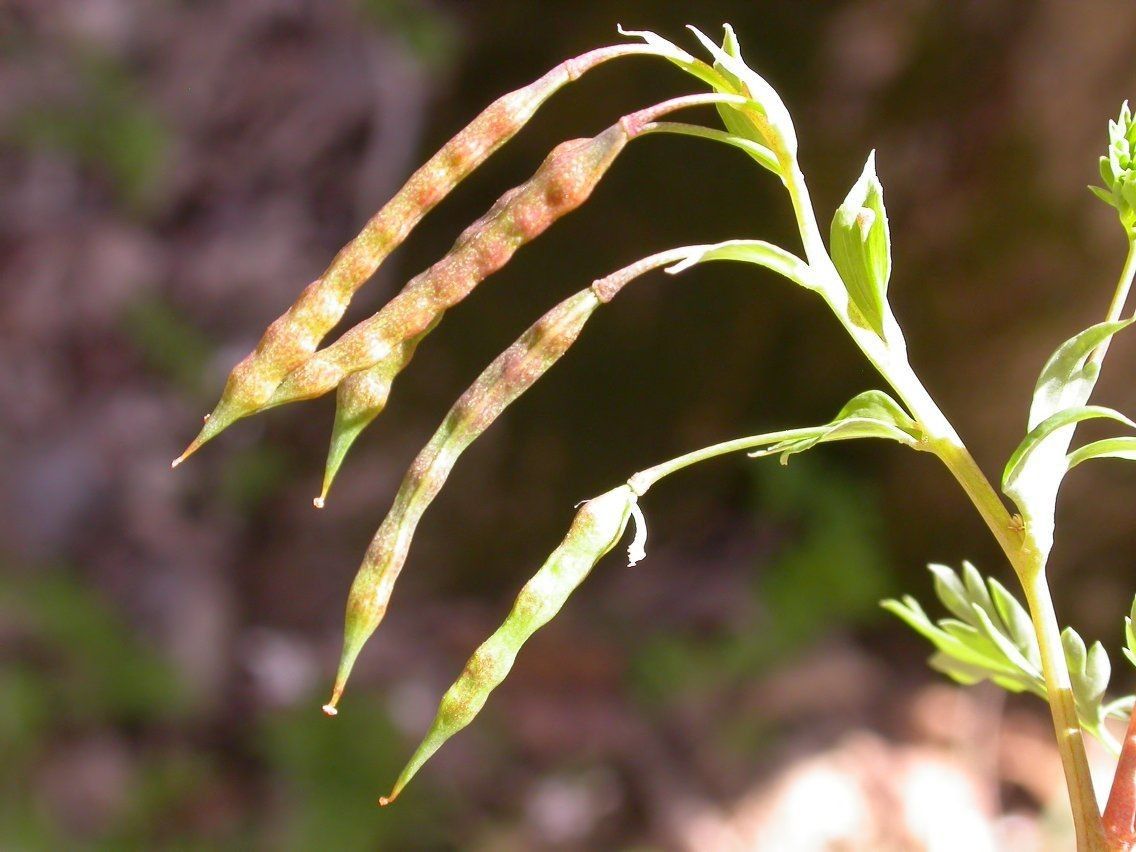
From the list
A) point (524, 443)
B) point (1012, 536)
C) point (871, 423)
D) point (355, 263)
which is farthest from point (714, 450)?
point (524, 443)

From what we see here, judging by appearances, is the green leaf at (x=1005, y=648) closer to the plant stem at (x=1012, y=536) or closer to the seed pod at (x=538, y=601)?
the plant stem at (x=1012, y=536)

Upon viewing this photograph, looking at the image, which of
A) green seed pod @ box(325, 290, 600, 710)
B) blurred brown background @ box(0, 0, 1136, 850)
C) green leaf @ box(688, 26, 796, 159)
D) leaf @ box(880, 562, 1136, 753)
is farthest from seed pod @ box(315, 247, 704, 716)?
blurred brown background @ box(0, 0, 1136, 850)

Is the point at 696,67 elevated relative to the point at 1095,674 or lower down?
elevated

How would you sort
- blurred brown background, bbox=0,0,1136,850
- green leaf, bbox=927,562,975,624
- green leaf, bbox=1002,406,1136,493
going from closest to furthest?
green leaf, bbox=1002,406,1136,493 < green leaf, bbox=927,562,975,624 < blurred brown background, bbox=0,0,1136,850

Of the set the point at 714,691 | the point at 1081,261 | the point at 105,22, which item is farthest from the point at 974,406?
the point at 105,22

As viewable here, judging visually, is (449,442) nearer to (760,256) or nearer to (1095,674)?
(760,256)

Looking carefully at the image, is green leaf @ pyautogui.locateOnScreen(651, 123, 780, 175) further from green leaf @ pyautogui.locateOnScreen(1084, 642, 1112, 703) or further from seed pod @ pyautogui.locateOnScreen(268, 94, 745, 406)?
green leaf @ pyautogui.locateOnScreen(1084, 642, 1112, 703)
